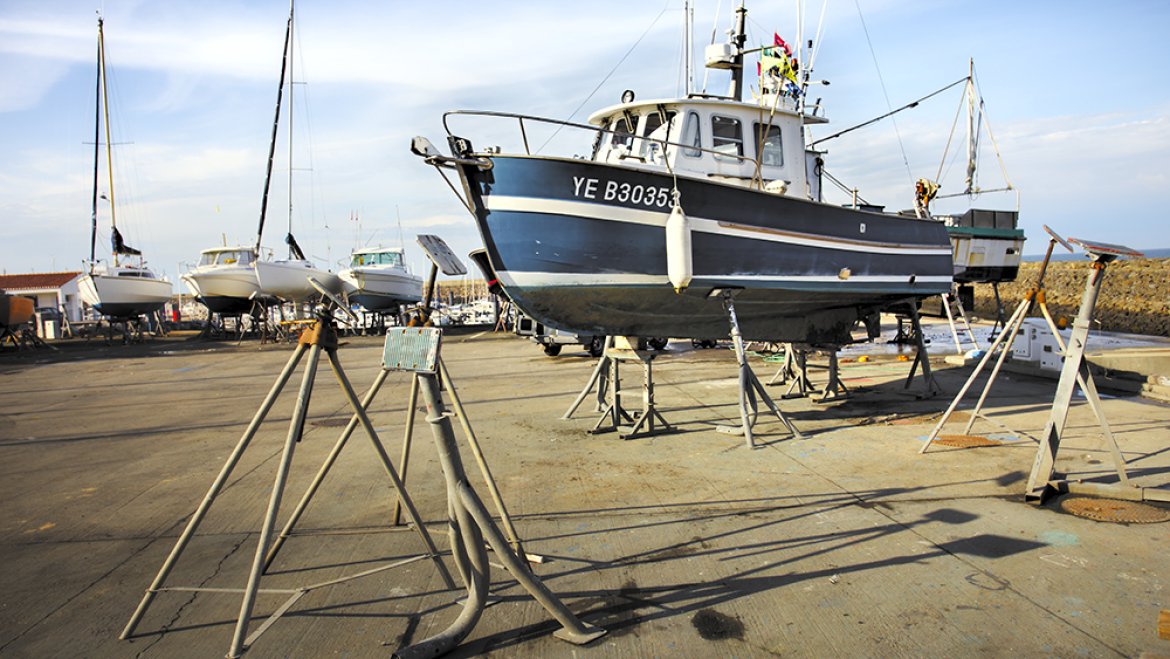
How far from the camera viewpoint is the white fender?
7.27 metres

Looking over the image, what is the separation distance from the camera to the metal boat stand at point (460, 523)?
3.06 metres

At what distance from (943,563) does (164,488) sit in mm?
6311

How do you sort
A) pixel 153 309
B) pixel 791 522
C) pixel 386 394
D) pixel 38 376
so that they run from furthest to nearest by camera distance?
1. pixel 153 309
2. pixel 38 376
3. pixel 386 394
4. pixel 791 522

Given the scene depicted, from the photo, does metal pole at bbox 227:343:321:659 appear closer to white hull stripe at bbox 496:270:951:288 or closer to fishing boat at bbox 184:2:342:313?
white hull stripe at bbox 496:270:951:288

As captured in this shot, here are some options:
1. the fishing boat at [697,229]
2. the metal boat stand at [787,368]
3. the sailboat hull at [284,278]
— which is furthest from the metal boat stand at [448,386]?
the sailboat hull at [284,278]

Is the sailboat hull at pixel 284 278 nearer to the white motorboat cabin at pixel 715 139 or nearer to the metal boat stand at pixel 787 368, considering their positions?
the metal boat stand at pixel 787 368

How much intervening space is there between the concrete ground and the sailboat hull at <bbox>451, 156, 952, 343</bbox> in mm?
1462

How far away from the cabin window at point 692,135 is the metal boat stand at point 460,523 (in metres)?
6.33

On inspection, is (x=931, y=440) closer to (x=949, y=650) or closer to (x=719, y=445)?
(x=719, y=445)

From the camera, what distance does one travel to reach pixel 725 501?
532 centimetres

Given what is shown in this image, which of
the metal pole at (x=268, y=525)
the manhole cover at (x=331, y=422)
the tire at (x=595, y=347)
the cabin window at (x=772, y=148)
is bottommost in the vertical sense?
the manhole cover at (x=331, y=422)

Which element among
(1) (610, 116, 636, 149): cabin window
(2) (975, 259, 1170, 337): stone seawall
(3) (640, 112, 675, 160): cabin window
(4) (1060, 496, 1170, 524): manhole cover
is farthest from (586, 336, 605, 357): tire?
(4) (1060, 496, 1170, 524): manhole cover

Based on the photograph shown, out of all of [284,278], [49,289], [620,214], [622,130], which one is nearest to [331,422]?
[620,214]

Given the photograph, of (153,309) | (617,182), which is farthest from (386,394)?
(153,309)
